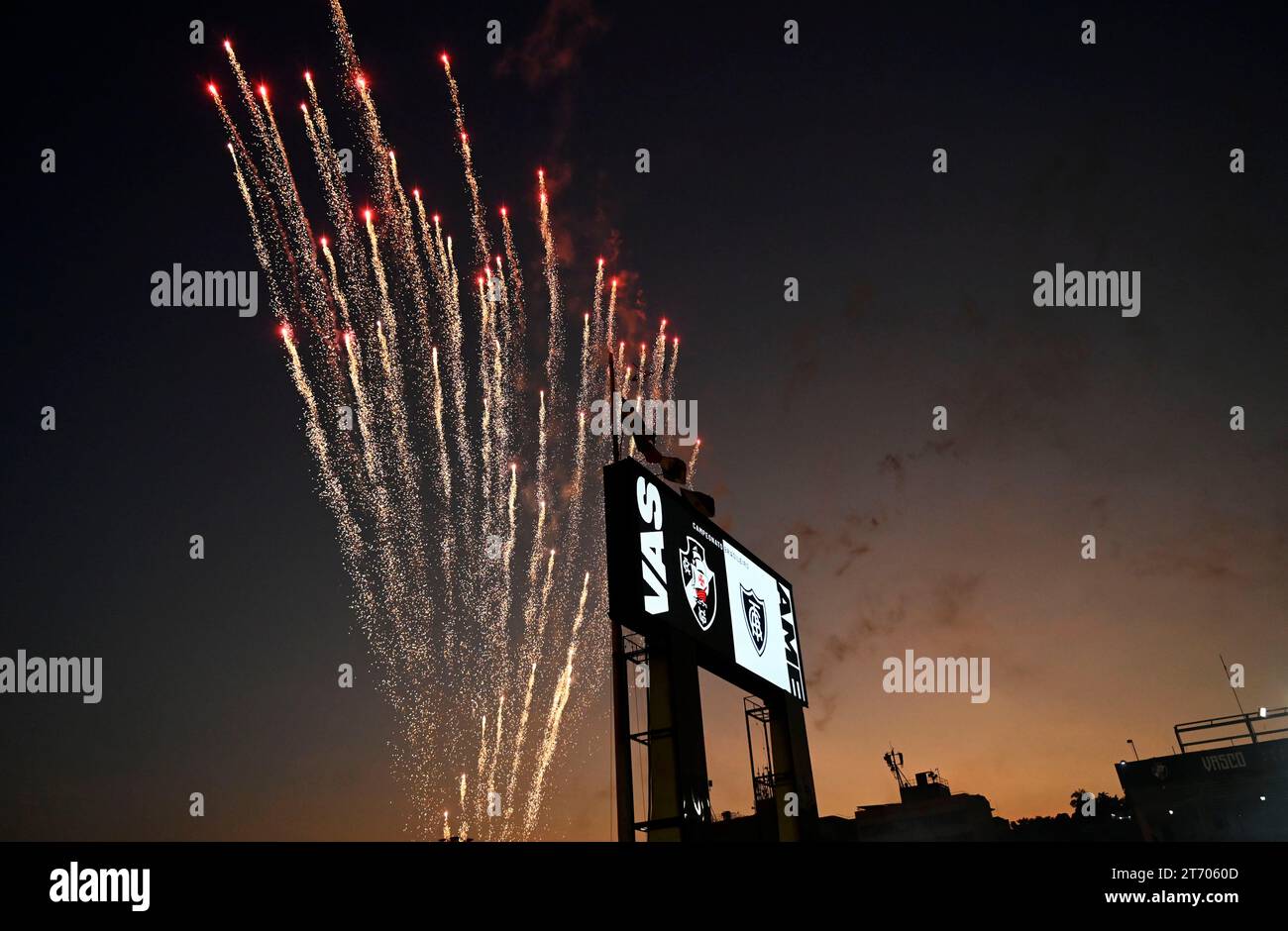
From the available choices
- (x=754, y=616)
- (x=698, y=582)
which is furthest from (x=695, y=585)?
(x=754, y=616)

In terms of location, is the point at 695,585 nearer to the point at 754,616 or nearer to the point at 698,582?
the point at 698,582

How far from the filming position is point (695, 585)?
723 inches

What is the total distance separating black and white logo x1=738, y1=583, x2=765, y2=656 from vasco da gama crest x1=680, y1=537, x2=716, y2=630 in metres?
2.01

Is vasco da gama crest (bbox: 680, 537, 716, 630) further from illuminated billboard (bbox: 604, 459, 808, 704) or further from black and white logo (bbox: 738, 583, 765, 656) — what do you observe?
Answer: black and white logo (bbox: 738, 583, 765, 656)

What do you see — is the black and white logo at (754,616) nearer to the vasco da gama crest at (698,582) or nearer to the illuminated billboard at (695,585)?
the illuminated billboard at (695,585)

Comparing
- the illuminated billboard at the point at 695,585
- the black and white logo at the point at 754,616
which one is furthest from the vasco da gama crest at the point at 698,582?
the black and white logo at the point at 754,616

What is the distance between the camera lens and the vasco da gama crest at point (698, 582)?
18016 mm

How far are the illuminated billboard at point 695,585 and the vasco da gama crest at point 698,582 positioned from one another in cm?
3

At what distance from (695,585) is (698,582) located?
223mm

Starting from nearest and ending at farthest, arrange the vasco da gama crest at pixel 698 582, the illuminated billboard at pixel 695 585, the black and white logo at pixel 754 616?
the illuminated billboard at pixel 695 585
the vasco da gama crest at pixel 698 582
the black and white logo at pixel 754 616

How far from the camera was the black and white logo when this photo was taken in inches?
823
